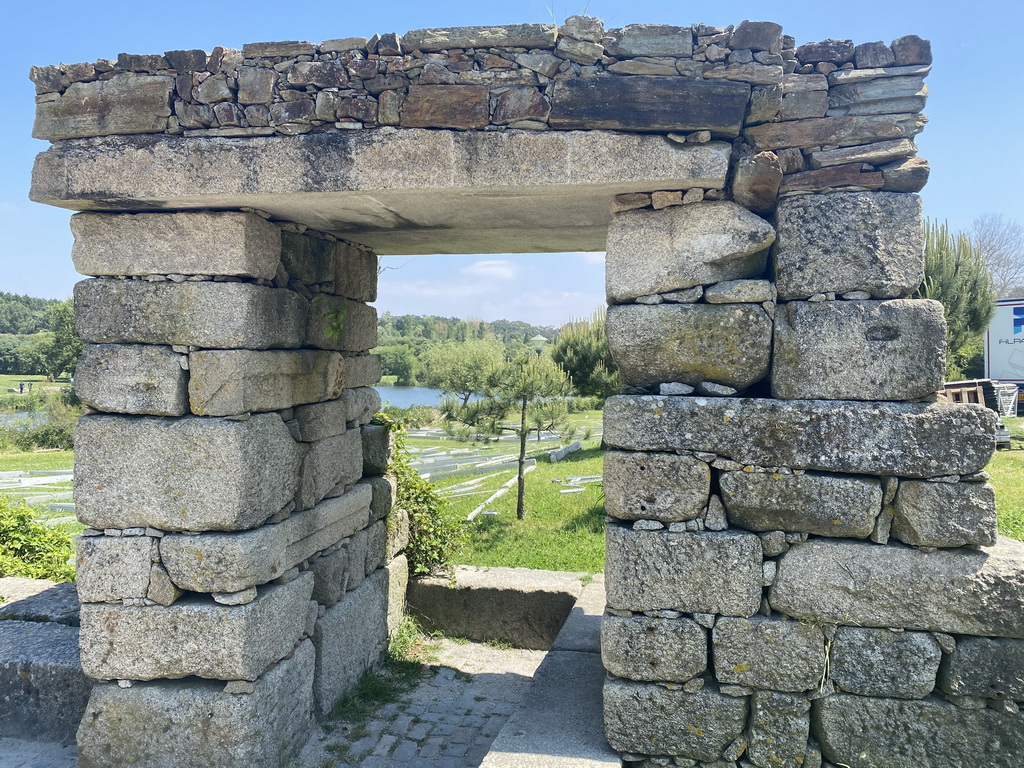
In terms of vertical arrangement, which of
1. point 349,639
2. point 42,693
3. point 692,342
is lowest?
point 42,693

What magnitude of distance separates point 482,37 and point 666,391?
188cm

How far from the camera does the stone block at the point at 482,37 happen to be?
120 inches

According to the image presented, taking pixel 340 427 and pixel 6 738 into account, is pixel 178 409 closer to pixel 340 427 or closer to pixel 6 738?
pixel 340 427

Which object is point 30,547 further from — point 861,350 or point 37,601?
point 861,350

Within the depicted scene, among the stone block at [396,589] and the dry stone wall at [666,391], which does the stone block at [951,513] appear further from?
the stone block at [396,589]

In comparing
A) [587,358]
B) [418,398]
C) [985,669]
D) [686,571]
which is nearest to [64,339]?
[418,398]

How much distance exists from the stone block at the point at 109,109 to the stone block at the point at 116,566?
207 cm

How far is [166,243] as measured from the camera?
344 centimetres

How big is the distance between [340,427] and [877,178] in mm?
3419

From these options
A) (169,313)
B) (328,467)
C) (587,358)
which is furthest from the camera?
(587,358)

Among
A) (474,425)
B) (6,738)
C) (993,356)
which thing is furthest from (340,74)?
(993,356)

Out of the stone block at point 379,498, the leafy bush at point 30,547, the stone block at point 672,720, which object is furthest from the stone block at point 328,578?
the leafy bush at point 30,547

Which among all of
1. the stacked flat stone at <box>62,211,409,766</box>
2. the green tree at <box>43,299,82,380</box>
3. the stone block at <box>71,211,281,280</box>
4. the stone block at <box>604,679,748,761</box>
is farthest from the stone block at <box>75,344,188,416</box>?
the green tree at <box>43,299,82,380</box>

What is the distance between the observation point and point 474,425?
12.2m
